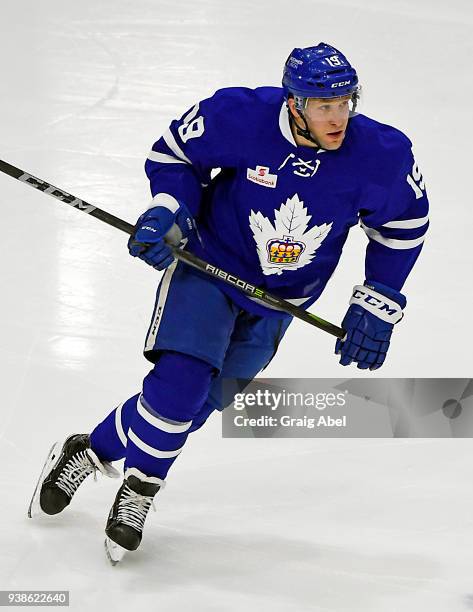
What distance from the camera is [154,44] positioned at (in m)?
5.84

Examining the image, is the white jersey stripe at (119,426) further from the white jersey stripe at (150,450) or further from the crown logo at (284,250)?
the crown logo at (284,250)

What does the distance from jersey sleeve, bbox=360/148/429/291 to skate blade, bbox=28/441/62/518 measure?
0.89 meters

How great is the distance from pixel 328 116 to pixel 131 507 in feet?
3.21

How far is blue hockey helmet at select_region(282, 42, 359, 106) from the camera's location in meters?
2.66

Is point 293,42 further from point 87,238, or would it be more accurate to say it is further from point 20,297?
point 20,297

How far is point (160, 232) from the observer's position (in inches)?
109

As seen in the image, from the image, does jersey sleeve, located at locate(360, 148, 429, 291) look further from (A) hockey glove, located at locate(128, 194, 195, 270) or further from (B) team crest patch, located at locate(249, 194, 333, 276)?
(A) hockey glove, located at locate(128, 194, 195, 270)

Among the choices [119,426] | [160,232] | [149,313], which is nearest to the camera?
[160,232]

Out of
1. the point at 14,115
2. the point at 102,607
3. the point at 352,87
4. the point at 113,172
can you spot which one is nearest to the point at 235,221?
the point at 352,87

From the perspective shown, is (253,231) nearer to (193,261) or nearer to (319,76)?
(193,261)

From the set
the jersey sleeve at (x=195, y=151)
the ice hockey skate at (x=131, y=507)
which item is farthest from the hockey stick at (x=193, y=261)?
the ice hockey skate at (x=131, y=507)

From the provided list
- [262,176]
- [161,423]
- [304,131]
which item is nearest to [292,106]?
[304,131]

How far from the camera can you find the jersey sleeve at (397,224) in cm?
280

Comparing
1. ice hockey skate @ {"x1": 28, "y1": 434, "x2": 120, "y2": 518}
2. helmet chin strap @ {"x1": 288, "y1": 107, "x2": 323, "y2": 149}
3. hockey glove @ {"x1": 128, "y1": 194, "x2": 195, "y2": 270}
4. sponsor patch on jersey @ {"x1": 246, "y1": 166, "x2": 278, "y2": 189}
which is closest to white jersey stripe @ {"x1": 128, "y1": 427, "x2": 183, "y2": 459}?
ice hockey skate @ {"x1": 28, "y1": 434, "x2": 120, "y2": 518}
